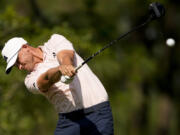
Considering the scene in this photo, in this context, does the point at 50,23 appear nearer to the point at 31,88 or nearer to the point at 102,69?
the point at 102,69

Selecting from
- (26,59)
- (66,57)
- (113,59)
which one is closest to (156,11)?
(66,57)

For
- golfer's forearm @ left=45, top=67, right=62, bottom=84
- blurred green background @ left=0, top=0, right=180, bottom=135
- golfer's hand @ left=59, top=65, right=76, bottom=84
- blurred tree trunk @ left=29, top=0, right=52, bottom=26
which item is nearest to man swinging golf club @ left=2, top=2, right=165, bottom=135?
golfer's forearm @ left=45, top=67, right=62, bottom=84

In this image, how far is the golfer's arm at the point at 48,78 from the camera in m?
4.58

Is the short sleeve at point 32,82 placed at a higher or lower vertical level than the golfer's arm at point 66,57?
lower

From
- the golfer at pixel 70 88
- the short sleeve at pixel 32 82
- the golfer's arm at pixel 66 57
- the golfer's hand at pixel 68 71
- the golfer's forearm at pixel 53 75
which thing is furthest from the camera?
the golfer at pixel 70 88

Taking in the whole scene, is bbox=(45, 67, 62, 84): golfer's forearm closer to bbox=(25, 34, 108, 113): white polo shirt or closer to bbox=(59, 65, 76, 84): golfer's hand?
bbox=(59, 65, 76, 84): golfer's hand

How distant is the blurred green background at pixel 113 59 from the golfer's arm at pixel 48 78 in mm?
3987

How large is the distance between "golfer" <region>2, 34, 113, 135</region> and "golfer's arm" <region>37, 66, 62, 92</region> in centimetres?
8

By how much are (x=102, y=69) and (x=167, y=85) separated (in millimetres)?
6075

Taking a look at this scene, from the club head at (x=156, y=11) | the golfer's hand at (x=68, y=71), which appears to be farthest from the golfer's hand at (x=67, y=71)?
the club head at (x=156, y=11)

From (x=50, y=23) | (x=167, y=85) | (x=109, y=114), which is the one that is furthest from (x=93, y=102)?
(x=167, y=85)

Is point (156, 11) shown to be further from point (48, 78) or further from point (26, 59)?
point (26, 59)

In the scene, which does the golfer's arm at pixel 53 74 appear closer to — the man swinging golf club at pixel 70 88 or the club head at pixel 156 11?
the man swinging golf club at pixel 70 88

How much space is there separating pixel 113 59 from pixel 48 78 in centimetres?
992
